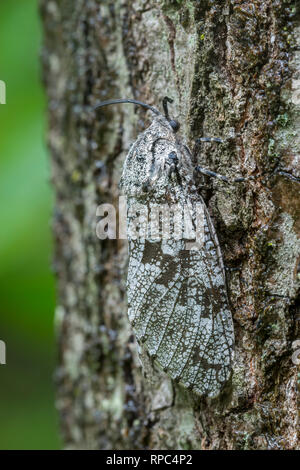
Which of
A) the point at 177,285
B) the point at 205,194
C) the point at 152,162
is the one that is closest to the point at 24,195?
the point at 152,162

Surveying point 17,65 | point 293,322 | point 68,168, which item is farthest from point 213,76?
point 17,65

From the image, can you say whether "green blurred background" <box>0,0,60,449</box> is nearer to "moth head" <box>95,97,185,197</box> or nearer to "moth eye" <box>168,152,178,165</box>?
"moth head" <box>95,97,185,197</box>

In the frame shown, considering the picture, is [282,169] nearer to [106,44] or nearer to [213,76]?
[213,76]

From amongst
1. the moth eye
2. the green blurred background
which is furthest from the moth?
the green blurred background

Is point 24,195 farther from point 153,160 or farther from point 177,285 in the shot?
point 177,285

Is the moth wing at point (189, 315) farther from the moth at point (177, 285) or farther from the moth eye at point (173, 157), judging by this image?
the moth eye at point (173, 157)

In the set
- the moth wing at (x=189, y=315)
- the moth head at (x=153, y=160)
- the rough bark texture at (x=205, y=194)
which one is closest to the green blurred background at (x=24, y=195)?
the rough bark texture at (x=205, y=194)
